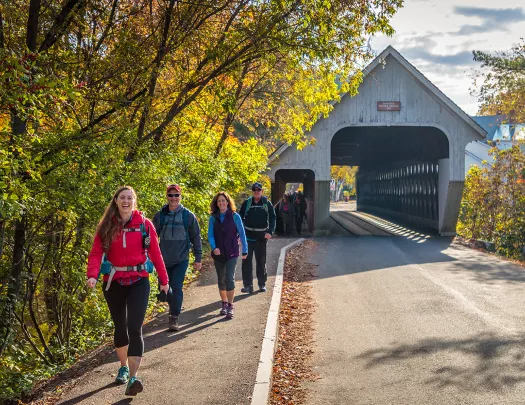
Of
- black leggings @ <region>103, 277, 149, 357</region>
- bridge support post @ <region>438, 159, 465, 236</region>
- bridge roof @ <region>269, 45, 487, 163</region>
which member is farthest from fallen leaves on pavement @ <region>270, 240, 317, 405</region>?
bridge support post @ <region>438, 159, 465, 236</region>

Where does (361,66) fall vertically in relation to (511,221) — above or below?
above

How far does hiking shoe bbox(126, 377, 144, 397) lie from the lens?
236 inches

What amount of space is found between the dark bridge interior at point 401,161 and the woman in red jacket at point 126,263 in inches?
917

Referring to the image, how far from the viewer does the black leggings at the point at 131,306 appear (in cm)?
621

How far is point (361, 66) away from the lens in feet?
43.7

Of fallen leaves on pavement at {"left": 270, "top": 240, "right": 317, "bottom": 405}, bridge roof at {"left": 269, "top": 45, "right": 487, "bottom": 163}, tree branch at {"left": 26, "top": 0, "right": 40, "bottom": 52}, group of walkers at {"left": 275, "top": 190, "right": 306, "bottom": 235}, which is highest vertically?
bridge roof at {"left": 269, "top": 45, "right": 487, "bottom": 163}

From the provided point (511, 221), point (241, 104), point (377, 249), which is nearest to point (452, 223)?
point (511, 221)

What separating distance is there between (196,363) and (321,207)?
68.9 ft

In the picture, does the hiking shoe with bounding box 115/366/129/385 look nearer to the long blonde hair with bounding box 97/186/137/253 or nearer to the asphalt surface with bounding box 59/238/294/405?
A: the asphalt surface with bounding box 59/238/294/405

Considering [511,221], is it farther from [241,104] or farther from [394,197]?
[394,197]

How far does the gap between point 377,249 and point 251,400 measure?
16.5 metres

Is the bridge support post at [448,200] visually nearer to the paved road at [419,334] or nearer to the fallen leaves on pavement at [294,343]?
the paved road at [419,334]

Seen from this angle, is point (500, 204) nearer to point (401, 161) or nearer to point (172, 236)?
point (401, 161)

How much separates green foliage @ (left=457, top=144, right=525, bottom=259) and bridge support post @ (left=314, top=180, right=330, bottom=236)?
21.5 feet
